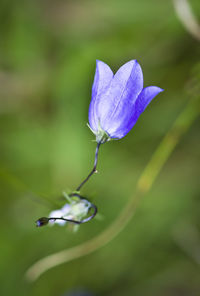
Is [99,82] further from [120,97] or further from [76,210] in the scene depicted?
[76,210]

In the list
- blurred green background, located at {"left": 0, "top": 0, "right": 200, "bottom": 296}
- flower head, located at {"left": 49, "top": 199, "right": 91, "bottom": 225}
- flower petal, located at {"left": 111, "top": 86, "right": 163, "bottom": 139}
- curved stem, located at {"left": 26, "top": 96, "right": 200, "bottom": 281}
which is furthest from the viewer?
blurred green background, located at {"left": 0, "top": 0, "right": 200, "bottom": 296}

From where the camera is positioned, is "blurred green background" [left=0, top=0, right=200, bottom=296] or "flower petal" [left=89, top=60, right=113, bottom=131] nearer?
"flower petal" [left=89, top=60, right=113, bottom=131]

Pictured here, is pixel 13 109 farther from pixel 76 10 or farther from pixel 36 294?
pixel 36 294

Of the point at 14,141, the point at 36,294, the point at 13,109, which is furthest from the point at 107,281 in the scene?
the point at 13,109

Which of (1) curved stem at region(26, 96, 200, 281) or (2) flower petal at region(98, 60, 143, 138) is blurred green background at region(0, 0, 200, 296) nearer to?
(1) curved stem at region(26, 96, 200, 281)

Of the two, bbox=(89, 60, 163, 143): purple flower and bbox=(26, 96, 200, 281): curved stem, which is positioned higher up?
bbox=(89, 60, 163, 143): purple flower

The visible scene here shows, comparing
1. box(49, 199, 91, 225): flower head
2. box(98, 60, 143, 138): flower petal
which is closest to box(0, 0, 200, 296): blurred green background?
box(49, 199, 91, 225): flower head
